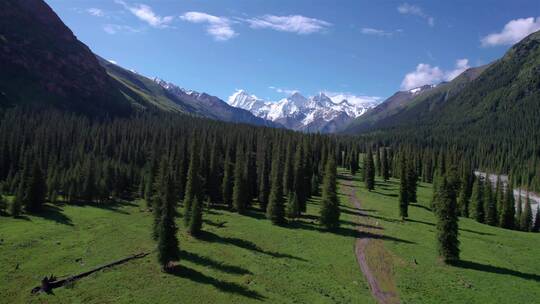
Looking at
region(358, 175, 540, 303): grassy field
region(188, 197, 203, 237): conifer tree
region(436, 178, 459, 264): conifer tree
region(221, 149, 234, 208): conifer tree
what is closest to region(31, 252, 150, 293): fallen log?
region(188, 197, 203, 237): conifer tree

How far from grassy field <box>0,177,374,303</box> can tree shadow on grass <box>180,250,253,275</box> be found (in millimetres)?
142

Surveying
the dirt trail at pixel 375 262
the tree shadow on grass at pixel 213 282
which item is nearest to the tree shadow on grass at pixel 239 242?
the dirt trail at pixel 375 262

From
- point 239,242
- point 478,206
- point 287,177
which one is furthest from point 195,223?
point 478,206

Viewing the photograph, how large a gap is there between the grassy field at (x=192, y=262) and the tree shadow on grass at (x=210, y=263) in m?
0.14

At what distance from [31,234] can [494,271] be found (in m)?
75.8

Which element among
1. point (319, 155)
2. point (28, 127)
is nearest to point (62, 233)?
point (319, 155)

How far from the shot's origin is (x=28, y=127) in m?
172

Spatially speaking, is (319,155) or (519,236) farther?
(319,155)

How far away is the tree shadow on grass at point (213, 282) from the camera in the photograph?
4597 cm

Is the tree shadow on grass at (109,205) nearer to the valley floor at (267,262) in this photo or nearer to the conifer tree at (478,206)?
the valley floor at (267,262)

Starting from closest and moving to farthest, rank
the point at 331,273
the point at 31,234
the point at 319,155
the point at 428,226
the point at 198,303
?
the point at 198,303 < the point at 331,273 < the point at 31,234 < the point at 428,226 < the point at 319,155

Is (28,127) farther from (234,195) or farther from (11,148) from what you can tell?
(234,195)

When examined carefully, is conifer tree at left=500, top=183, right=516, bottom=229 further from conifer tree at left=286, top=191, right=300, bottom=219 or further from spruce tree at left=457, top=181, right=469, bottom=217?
conifer tree at left=286, top=191, right=300, bottom=219

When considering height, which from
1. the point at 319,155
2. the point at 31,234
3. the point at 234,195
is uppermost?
the point at 319,155
